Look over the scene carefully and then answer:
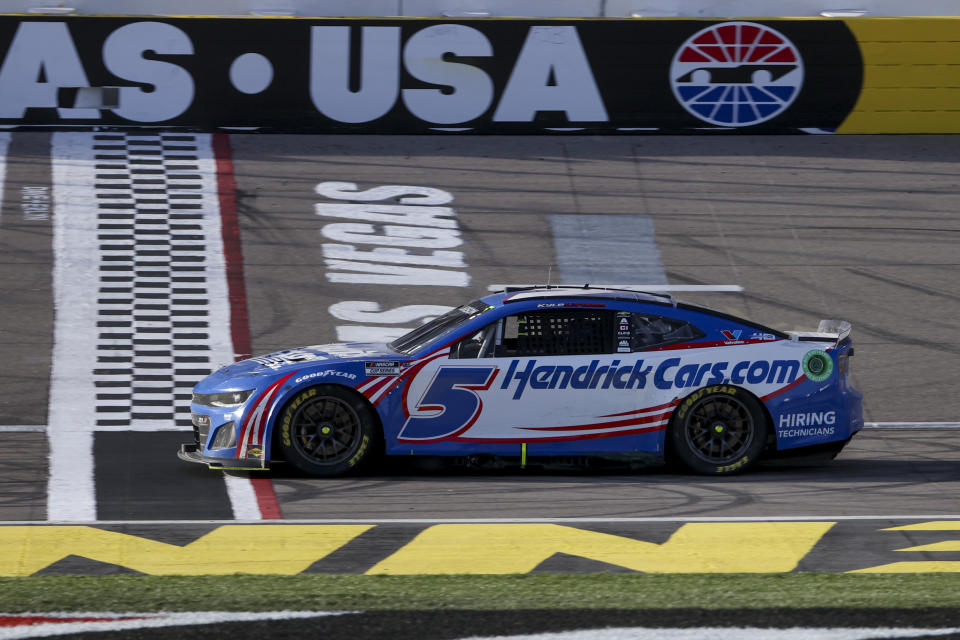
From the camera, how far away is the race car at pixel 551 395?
846 centimetres

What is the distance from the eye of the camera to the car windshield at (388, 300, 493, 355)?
874cm

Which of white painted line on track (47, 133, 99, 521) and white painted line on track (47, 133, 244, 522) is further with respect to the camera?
white painted line on track (47, 133, 244, 522)

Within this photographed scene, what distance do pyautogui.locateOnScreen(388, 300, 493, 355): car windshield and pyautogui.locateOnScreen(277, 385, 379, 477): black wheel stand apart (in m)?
0.56

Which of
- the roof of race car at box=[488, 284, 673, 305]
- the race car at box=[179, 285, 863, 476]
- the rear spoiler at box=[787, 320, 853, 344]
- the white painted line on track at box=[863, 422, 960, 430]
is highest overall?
the roof of race car at box=[488, 284, 673, 305]

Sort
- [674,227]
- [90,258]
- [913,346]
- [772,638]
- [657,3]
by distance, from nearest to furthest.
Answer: [772,638] < [913,346] < [90,258] < [674,227] < [657,3]

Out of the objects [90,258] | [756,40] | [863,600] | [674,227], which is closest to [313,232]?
[90,258]

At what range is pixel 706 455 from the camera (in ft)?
28.5

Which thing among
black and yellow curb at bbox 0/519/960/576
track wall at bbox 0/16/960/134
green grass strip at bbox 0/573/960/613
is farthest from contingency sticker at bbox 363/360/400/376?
track wall at bbox 0/16/960/134

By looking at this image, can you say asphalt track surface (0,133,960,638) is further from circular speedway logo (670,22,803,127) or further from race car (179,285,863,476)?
circular speedway logo (670,22,803,127)

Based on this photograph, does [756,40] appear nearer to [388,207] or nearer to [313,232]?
[388,207]

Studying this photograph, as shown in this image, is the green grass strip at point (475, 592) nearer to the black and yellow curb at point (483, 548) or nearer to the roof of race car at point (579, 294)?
the black and yellow curb at point (483, 548)

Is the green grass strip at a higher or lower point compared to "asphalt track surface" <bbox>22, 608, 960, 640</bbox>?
higher

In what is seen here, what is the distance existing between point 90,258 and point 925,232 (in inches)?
360

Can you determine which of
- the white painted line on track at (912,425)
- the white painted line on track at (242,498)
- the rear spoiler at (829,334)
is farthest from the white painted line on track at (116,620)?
the white painted line on track at (912,425)
